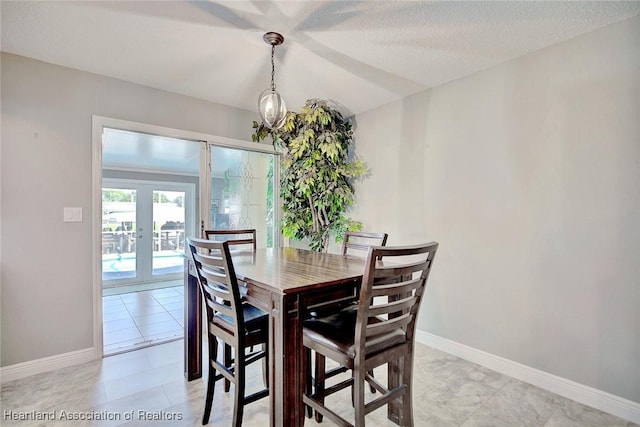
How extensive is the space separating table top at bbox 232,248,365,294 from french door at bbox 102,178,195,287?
3.53 metres

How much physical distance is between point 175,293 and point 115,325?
1453mm

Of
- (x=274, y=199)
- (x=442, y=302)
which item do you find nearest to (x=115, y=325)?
(x=274, y=199)

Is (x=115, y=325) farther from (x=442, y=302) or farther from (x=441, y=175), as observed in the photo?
(x=441, y=175)

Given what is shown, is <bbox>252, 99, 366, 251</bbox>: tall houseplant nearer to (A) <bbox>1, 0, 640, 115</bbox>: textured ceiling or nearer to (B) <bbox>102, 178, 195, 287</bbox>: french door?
(A) <bbox>1, 0, 640, 115</bbox>: textured ceiling

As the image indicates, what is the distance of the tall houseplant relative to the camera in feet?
10.6

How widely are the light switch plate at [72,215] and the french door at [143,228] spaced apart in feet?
8.68

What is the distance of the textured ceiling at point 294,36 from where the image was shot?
→ 1817 millimetres

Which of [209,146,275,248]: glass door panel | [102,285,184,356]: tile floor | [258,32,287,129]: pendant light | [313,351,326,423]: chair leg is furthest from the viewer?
[209,146,275,248]: glass door panel

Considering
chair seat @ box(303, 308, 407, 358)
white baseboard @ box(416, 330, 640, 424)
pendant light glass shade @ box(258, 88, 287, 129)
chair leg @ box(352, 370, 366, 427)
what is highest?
pendant light glass shade @ box(258, 88, 287, 129)

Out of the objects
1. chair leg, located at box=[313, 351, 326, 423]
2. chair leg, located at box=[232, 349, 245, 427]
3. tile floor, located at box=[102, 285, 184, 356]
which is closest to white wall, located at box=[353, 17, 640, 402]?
chair leg, located at box=[313, 351, 326, 423]

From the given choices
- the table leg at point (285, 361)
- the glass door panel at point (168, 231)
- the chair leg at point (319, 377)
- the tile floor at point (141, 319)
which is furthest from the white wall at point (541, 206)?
the glass door panel at point (168, 231)

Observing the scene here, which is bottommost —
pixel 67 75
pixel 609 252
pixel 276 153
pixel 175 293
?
pixel 175 293

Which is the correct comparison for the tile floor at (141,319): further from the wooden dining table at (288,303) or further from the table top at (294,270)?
the wooden dining table at (288,303)

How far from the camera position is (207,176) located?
3248 mm
